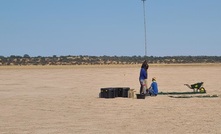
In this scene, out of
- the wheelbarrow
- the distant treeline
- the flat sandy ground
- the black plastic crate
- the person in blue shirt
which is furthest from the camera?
the distant treeline

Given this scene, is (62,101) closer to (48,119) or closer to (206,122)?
(48,119)

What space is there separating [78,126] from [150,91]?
982cm

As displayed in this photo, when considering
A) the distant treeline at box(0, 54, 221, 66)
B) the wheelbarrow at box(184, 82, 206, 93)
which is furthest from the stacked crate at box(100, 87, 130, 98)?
the distant treeline at box(0, 54, 221, 66)

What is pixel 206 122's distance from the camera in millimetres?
14398

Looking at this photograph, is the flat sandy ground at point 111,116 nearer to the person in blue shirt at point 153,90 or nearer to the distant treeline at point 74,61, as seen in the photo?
the person in blue shirt at point 153,90

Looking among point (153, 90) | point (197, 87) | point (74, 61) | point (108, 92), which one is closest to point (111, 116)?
point (108, 92)

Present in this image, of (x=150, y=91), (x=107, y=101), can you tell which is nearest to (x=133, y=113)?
(x=107, y=101)

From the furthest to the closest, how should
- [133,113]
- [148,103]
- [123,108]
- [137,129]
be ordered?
[148,103]
[123,108]
[133,113]
[137,129]

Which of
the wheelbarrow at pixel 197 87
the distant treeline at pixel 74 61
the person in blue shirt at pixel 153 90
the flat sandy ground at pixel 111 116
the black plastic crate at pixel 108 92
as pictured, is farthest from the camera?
the distant treeline at pixel 74 61

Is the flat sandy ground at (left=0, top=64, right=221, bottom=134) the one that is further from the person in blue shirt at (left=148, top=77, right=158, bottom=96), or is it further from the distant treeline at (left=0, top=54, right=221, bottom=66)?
the distant treeline at (left=0, top=54, right=221, bottom=66)

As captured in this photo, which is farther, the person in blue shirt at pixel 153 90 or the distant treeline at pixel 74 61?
the distant treeline at pixel 74 61

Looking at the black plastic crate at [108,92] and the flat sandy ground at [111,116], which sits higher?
the black plastic crate at [108,92]

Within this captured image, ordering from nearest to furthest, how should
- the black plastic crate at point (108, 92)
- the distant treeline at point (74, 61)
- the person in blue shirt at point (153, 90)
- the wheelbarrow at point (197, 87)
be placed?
the black plastic crate at point (108, 92) < the person in blue shirt at point (153, 90) < the wheelbarrow at point (197, 87) < the distant treeline at point (74, 61)

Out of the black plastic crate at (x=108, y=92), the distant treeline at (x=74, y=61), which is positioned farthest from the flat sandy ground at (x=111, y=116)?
the distant treeline at (x=74, y=61)
